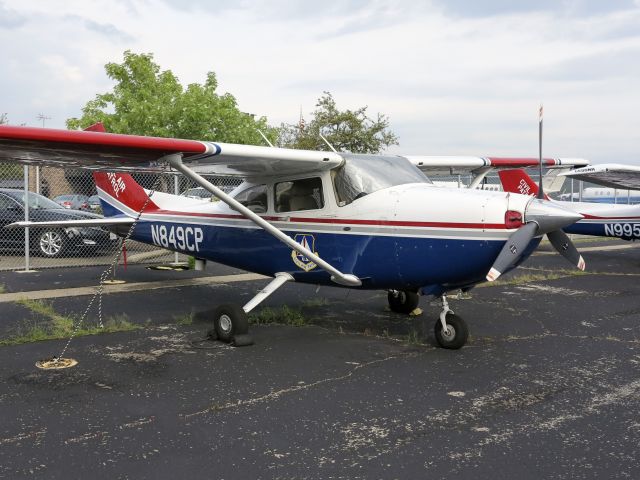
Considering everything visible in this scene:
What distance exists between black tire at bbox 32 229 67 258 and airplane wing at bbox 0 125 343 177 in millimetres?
6729

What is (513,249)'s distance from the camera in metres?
5.21

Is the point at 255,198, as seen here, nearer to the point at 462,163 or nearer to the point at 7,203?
the point at 462,163

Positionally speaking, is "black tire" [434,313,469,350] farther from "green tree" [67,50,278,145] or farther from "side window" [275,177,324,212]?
"green tree" [67,50,278,145]

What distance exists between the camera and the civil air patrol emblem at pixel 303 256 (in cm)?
662

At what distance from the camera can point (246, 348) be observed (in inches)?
241

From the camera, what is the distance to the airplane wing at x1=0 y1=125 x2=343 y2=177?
5152 millimetres

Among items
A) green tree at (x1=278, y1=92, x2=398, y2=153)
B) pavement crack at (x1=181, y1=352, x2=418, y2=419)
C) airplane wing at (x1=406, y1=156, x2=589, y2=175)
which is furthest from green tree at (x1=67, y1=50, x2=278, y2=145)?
pavement crack at (x1=181, y1=352, x2=418, y2=419)

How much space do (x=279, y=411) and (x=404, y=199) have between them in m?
2.65

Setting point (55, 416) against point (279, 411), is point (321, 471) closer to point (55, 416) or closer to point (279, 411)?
point (279, 411)

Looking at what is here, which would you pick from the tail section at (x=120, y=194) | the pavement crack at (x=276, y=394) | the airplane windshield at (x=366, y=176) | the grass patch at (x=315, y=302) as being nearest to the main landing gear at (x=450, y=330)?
the pavement crack at (x=276, y=394)

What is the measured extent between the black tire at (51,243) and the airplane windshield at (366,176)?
29.2ft

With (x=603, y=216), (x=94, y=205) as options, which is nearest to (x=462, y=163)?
(x=603, y=216)

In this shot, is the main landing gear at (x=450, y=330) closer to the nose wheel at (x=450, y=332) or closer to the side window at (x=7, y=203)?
the nose wheel at (x=450, y=332)

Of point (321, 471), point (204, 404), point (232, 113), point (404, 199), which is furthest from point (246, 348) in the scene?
point (232, 113)
